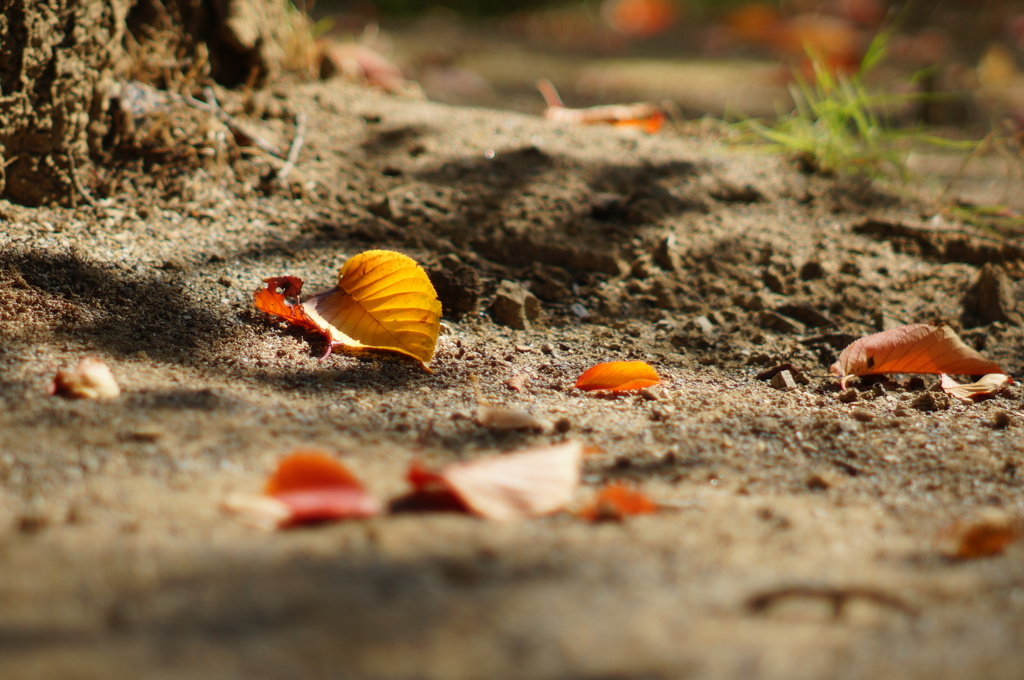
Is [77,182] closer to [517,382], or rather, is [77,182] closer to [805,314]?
[517,382]

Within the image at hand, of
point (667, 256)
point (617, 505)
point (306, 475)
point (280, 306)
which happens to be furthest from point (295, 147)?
point (617, 505)

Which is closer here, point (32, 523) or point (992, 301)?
point (32, 523)

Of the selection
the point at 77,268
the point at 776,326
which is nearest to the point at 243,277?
the point at 77,268

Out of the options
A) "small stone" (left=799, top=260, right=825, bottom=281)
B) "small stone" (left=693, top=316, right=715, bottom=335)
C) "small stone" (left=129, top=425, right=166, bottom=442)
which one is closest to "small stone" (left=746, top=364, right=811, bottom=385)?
"small stone" (left=693, top=316, right=715, bottom=335)

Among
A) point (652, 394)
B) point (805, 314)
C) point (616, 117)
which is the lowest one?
point (652, 394)

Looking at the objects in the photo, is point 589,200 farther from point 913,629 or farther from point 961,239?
point 913,629

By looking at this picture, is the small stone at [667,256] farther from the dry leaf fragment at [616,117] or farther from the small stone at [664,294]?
the dry leaf fragment at [616,117]

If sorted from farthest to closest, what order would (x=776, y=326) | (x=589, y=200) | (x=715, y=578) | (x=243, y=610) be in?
(x=589, y=200) < (x=776, y=326) < (x=715, y=578) < (x=243, y=610)
